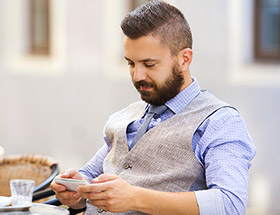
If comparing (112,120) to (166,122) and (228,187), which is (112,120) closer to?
(166,122)

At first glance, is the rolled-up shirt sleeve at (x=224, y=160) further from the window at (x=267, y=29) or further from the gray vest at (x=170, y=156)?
the window at (x=267, y=29)

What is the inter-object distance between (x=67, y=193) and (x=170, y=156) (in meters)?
0.48

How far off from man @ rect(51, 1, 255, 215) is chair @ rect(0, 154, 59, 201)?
0.78 metres

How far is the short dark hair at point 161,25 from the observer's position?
9.07ft

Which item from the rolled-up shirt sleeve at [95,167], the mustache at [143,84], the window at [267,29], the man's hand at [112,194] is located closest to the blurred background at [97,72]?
the window at [267,29]

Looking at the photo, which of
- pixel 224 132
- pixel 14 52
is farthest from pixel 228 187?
pixel 14 52

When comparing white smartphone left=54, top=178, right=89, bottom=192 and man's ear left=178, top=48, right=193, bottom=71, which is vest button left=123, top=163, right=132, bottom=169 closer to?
white smartphone left=54, top=178, right=89, bottom=192

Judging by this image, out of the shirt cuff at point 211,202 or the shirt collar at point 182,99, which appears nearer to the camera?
the shirt cuff at point 211,202

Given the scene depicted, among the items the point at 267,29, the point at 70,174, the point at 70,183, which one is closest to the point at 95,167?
the point at 70,174

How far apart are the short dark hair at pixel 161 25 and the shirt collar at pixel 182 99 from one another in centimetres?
19

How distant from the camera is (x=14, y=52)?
10531 mm

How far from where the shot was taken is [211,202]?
2.47m

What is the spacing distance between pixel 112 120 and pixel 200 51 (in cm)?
501

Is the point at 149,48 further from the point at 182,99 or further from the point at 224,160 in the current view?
the point at 224,160
